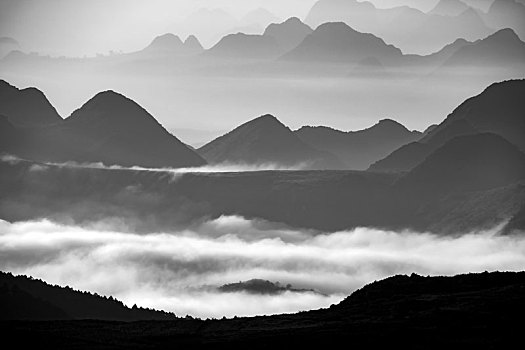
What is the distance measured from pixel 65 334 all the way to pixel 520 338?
71.9 m

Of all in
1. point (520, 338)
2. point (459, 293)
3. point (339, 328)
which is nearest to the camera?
point (520, 338)

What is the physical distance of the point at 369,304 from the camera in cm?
19762

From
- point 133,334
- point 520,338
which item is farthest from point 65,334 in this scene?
point 520,338

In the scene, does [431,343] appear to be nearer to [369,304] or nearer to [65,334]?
[369,304]

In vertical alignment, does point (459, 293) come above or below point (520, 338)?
above

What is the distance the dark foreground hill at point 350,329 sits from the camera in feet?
515

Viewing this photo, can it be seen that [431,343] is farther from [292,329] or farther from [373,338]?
[292,329]

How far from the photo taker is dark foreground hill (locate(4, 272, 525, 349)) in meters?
157

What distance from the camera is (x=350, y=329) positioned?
167 metres

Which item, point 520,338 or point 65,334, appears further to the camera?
Answer: point 65,334

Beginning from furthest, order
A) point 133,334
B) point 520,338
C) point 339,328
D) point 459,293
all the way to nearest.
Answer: point 459,293
point 133,334
point 339,328
point 520,338

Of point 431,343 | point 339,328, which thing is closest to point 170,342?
point 339,328

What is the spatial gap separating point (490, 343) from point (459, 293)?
147 feet

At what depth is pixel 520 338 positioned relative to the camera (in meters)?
151
